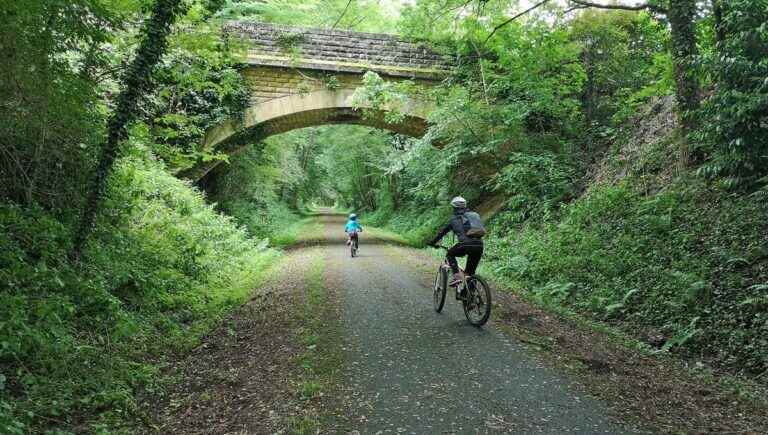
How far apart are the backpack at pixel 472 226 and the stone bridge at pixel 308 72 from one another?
30.9 ft

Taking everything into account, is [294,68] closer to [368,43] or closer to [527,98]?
[368,43]

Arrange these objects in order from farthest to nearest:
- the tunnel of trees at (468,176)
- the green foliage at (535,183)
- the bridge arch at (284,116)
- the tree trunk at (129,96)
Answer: the bridge arch at (284,116) → the green foliage at (535,183) → the tree trunk at (129,96) → the tunnel of trees at (468,176)

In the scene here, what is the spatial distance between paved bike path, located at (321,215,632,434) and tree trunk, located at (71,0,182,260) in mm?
3613

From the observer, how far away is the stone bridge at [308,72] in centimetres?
1442

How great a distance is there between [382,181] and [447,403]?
87.8 feet

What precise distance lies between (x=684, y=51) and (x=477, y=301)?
19.5 feet

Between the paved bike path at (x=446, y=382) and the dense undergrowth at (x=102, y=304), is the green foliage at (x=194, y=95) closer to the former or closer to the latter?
the dense undergrowth at (x=102, y=304)

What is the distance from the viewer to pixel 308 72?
48.3 ft

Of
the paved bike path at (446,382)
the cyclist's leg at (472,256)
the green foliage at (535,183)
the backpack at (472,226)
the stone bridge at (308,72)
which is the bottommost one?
the paved bike path at (446,382)

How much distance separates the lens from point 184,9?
601 centimetres

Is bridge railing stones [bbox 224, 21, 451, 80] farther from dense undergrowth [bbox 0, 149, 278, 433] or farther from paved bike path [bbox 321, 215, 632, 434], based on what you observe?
paved bike path [bbox 321, 215, 632, 434]

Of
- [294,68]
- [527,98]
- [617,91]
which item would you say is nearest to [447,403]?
[527,98]

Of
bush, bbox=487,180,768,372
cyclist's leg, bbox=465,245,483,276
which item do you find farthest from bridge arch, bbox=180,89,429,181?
cyclist's leg, bbox=465,245,483,276

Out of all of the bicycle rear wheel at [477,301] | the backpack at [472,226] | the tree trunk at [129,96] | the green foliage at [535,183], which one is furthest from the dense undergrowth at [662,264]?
the tree trunk at [129,96]
